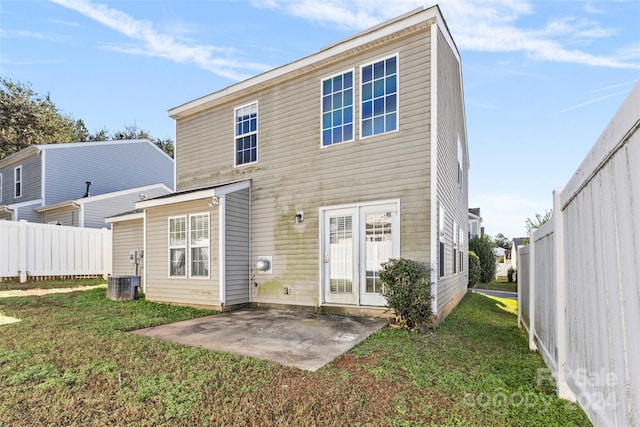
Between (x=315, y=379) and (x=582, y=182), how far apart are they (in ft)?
9.60

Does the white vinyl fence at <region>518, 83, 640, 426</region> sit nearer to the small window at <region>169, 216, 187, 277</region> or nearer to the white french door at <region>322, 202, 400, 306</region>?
the white french door at <region>322, 202, 400, 306</region>

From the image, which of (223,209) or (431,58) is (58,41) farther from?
(431,58)

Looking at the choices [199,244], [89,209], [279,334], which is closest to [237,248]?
[199,244]

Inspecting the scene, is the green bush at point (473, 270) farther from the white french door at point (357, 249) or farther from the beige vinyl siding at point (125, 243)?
the beige vinyl siding at point (125, 243)

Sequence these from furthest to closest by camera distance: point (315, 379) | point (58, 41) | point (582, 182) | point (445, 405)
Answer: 1. point (58, 41)
2. point (315, 379)
3. point (445, 405)
4. point (582, 182)

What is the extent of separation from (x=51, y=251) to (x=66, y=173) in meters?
6.88

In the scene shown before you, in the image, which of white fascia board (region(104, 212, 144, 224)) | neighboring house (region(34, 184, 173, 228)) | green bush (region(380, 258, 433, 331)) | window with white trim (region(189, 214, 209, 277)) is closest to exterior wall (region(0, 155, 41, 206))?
neighboring house (region(34, 184, 173, 228))

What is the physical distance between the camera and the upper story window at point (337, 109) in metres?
7.29

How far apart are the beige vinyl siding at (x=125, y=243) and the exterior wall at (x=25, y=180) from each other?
7.74 m

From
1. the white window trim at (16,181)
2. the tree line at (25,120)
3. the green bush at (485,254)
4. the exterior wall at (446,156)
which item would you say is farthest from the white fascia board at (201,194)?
the tree line at (25,120)

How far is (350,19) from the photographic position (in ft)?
29.5

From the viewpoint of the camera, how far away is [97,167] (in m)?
17.8

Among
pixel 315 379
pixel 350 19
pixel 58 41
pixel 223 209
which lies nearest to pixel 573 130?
pixel 350 19

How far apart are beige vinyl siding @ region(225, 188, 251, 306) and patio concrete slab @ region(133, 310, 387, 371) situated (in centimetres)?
82
